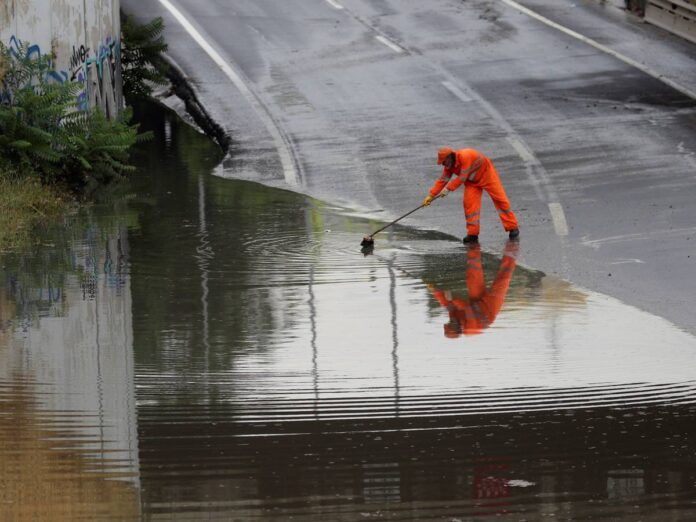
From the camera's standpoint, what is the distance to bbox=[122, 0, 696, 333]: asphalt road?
1566 centimetres

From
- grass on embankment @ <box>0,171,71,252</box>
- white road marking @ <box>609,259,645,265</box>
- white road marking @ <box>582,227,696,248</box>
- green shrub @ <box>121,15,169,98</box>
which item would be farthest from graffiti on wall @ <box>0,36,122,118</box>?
white road marking @ <box>609,259,645,265</box>

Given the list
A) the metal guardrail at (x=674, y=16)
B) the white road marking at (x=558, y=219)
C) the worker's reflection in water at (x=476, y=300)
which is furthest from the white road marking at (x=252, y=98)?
the metal guardrail at (x=674, y=16)

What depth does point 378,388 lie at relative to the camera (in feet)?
31.4

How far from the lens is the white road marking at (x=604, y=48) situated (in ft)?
82.4

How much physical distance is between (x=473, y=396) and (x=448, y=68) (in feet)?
59.4

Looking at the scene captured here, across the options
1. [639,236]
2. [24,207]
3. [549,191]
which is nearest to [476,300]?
[639,236]

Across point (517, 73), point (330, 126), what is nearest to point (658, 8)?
point (517, 73)

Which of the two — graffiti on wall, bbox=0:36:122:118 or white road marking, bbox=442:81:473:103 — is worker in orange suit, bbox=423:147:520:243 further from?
white road marking, bbox=442:81:473:103

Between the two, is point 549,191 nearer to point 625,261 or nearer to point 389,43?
point 625,261

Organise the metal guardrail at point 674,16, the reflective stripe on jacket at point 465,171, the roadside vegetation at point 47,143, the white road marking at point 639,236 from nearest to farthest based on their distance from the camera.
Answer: the white road marking at point 639,236 → the reflective stripe on jacket at point 465,171 → the roadside vegetation at point 47,143 → the metal guardrail at point 674,16

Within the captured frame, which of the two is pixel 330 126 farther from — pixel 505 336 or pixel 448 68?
pixel 505 336

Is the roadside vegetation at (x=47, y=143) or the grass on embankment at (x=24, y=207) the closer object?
the grass on embankment at (x=24, y=207)

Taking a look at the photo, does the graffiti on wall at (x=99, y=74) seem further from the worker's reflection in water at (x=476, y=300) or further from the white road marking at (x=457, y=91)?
the worker's reflection in water at (x=476, y=300)

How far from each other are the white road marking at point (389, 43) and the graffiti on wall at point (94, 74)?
6.97 metres
